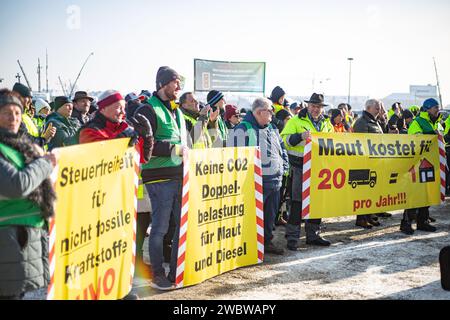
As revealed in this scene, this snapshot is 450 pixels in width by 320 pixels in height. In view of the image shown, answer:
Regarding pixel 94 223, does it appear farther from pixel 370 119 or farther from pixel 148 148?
pixel 370 119

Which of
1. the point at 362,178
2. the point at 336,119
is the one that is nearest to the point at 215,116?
the point at 362,178

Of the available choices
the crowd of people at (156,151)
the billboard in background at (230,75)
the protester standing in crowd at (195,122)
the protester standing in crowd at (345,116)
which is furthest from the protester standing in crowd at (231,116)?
the billboard in background at (230,75)

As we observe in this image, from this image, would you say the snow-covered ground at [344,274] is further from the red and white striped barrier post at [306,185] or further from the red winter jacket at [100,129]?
the red winter jacket at [100,129]

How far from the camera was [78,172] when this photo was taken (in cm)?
395

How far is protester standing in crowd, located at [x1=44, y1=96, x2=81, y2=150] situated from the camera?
22.1ft

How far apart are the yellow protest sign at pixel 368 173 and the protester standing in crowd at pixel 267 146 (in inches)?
19.6

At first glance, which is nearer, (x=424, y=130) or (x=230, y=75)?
(x=424, y=130)

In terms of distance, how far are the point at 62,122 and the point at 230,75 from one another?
1460 cm

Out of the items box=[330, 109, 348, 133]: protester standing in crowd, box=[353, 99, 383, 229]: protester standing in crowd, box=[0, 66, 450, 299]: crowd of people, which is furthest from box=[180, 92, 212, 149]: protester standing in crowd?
box=[330, 109, 348, 133]: protester standing in crowd

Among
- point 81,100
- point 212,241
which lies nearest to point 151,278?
point 212,241

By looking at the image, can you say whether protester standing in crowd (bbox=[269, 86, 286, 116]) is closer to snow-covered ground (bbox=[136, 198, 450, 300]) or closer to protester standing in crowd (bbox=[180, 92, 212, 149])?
snow-covered ground (bbox=[136, 198, 450, 300])

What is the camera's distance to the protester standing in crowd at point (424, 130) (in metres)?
8.40

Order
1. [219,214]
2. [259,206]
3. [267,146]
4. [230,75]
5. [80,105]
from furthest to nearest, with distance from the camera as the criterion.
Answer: [230,75] < [80,105] < [267,146] < [259,206] < [219,214]

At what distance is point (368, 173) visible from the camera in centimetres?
790
